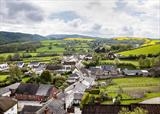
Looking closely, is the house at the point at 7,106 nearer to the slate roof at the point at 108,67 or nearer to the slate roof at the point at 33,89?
the slate roof at the point at 33,89

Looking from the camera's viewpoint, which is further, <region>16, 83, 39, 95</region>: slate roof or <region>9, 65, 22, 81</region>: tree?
<region>9, 65, 22, 81</region>: tree

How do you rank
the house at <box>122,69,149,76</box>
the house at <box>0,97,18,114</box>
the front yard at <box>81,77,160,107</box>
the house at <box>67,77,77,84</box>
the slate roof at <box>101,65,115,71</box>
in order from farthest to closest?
the slate roof at <box>101,65,115,71</box>, the house at <box>122,69,149,76</box>, the house at <box>67,77,77,84</box>, the front yard at <box>81,77,160,107</box>, the house at <box>0,97,18,114</box>

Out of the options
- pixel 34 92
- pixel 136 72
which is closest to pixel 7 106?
pixel 34 92

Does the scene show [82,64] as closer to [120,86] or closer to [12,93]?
[120,86]

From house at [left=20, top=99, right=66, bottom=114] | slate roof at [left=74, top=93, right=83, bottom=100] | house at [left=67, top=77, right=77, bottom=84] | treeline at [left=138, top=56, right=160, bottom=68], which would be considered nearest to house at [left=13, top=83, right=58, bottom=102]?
slate roof at [left=74, top=93, right=83, bottom=100]

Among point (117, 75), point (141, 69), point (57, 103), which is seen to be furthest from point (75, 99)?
point (141, 69)

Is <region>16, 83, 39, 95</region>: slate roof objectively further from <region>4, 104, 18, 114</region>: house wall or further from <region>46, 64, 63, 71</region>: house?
<region>46, 64, 63, 71</region>: house
